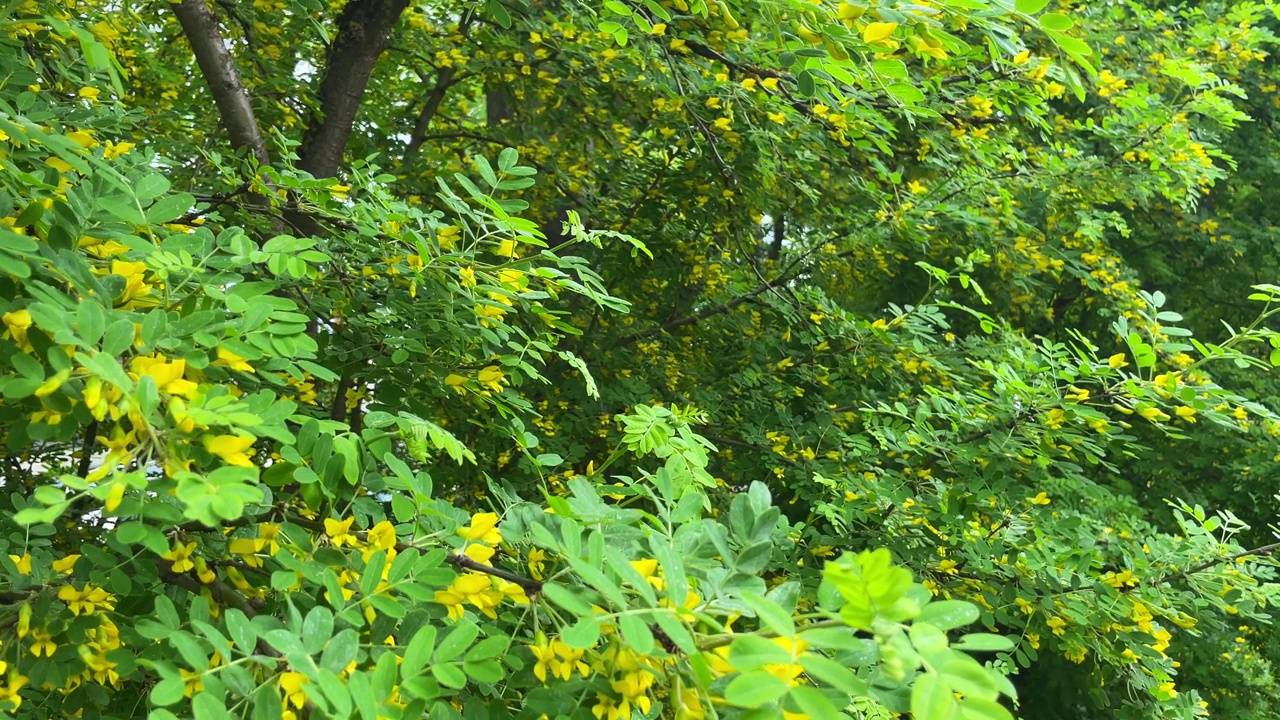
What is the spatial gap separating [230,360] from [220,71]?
1918mm

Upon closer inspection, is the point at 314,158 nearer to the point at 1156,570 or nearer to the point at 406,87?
the point at 406,87

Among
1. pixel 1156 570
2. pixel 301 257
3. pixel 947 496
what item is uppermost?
pixel 301 257

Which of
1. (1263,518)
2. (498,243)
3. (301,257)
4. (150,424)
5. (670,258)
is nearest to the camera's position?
(150,424)

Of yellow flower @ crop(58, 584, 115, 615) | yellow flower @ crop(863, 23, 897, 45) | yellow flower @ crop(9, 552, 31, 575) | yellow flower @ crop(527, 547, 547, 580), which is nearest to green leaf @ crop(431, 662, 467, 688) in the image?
yellow flower @ crop(527, 547, 547, 580)

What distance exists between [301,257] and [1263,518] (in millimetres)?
6826

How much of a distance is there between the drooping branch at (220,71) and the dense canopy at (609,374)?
16mm

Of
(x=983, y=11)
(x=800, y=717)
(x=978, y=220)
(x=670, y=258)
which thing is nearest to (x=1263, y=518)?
(x=978, y=220)

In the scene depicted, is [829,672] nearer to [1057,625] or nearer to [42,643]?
[42,643]

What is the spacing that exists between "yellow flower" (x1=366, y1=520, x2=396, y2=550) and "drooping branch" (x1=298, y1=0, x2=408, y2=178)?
2170 millimetres

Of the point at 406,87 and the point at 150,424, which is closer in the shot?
the point at 150,424

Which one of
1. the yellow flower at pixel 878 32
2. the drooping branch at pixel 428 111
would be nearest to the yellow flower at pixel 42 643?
the yellow flower at pixel 878 32

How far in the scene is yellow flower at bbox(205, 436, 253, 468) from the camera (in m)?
0.95

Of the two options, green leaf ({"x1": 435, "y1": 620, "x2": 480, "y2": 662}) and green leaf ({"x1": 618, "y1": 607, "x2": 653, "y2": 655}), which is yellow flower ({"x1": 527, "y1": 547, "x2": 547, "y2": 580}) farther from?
green leaf ({"x1": 618, "y1": 607, "x2": 653, "y2": 655})

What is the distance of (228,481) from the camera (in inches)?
35.4
